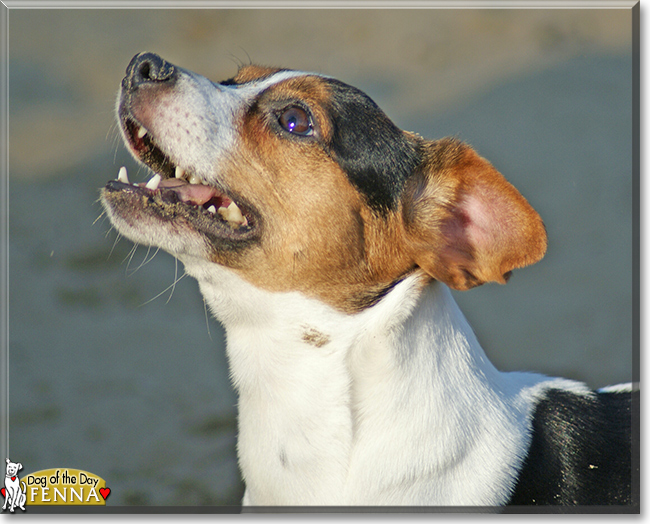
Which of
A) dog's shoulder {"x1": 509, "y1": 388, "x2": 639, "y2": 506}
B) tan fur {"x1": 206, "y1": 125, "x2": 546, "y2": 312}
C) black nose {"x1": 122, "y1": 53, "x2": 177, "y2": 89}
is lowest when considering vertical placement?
dog's shoulder {"x1": 509, "y1": 388, "x2": 639, "y2": 506}

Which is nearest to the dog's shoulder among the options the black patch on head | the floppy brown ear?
the floppy brown ear

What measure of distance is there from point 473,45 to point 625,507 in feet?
13.5

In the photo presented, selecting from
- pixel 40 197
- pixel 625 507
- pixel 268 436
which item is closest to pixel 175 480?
pixel 268 436

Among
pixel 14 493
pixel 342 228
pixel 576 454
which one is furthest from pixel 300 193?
pixel 14 493

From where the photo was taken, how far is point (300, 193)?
268 cm

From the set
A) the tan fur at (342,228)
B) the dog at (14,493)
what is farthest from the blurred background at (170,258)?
the tan fur at (342,228)

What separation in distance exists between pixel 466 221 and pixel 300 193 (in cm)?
65

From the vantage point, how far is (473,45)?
5.88 m

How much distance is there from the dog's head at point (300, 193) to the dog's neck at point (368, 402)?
0.38ft

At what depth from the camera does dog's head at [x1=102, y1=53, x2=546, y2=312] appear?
8.53 feet

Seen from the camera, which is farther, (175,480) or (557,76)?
(557,76)

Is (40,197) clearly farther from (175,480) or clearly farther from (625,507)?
(625,507)

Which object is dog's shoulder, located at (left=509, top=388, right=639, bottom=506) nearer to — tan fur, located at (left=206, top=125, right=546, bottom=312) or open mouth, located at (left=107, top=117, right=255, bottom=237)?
tan fur, located at (left=206, top=125, right=546, bottom=312)

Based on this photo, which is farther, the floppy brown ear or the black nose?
the black nose
